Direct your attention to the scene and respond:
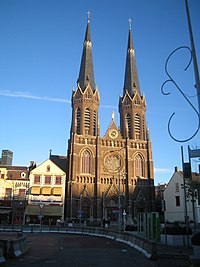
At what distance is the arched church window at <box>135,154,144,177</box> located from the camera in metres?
65.8

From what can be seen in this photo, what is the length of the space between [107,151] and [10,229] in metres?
31.9

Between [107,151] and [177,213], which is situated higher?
[107,151]

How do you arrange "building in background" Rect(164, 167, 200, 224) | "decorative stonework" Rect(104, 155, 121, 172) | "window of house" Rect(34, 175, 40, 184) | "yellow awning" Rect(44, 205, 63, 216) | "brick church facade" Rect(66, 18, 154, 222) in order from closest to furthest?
"building in background" Rect(164, 167, 200, 224), "yellow awning" Rect(44, 205, 63, 216), "window of house" Rect(34, 175, 40, 184), "brick church facade" Rect(66, 18, 154, 222), "decorative stonework" Rect(104, 155, 121, 172)

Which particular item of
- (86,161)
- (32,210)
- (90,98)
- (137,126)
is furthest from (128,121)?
(32,210)

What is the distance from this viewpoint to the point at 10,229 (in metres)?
38.8

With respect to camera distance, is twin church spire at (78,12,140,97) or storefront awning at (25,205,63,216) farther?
twin church spire at (78,12,140,97)

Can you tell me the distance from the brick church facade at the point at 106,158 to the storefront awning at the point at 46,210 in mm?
2166

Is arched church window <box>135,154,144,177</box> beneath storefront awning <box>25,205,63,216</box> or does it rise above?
A: above

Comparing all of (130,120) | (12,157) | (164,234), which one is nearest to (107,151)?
(130,120)

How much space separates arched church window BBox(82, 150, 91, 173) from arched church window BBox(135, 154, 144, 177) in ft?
39.1

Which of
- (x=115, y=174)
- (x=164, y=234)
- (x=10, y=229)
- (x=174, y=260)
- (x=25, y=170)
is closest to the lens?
(x=174, y=260)

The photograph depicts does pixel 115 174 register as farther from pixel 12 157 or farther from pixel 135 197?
pixel 12 157

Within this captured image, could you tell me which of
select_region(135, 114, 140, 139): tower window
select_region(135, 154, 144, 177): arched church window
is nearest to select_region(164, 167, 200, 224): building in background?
select_region(135, 154, 144, 177): arched church window

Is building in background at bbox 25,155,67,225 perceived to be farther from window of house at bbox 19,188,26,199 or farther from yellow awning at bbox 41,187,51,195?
window of house at bbox 19,188,26,199
